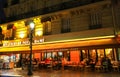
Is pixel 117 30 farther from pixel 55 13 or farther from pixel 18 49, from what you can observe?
pixel 18 49

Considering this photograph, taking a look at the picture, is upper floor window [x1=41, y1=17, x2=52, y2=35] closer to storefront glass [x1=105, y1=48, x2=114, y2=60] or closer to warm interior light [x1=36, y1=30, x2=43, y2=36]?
warm interior light [x1=36, y1=30, x2=43, y2=36]

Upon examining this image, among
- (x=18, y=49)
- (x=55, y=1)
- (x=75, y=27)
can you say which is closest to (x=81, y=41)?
(x=75, y=27)

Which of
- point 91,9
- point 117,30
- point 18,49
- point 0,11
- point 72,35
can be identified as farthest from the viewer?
point 0,11

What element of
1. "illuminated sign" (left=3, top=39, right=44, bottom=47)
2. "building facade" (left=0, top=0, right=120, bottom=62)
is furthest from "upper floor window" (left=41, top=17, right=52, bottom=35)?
"illuminated sign" (left=3, top=39, right=44, bottom=47)

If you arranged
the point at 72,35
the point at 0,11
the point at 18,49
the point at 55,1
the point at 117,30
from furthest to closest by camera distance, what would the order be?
the point at 0,11 → the point at 18,49 → the point at 55,1 → the point at 72,35 → the point at 117,30

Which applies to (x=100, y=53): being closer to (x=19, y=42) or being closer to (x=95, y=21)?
(x=95, y=21)

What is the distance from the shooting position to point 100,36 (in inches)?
665

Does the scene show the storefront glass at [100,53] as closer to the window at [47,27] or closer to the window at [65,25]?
the window at [65,25]

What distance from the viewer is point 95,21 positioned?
18.0 m

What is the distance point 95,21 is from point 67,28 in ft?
10.7

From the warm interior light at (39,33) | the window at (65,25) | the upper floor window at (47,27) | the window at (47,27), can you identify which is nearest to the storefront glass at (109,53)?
the window at (65,25)

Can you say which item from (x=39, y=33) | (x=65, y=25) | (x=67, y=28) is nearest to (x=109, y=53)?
(x=67, y=28)

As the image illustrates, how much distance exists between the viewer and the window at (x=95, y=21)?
17828 mm

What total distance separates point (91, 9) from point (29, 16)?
7.92m
